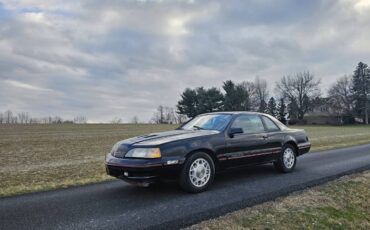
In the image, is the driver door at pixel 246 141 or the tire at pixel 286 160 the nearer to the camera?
the driver door at pixel 246 141

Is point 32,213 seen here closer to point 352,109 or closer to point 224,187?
point 224,187

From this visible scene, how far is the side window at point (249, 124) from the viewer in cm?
677

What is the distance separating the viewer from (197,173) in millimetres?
5754

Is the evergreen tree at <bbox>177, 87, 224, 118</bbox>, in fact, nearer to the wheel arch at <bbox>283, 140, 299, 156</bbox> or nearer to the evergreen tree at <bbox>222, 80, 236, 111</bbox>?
the evergreen tree at <bbox>222, 80, 236, 111</bbox>

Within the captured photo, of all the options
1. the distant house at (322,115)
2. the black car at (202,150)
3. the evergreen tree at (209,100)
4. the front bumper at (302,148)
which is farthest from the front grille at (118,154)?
the distant house at (322,115)

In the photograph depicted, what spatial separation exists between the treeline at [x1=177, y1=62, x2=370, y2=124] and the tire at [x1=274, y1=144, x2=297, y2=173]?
201ft

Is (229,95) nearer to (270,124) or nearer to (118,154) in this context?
(270,124)

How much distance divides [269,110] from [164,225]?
93.2 m

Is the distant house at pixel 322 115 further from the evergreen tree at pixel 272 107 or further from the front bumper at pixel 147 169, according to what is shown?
the front bumper at pixel 147 169

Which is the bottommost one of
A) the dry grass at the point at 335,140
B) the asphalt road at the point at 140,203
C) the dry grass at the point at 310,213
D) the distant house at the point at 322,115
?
the dry grass at the point at 310,213

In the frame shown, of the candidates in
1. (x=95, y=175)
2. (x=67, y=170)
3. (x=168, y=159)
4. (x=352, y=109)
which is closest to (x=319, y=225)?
(x=168, y=159)

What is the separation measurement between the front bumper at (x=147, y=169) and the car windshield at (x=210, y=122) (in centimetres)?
136

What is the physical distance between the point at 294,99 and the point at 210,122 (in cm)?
8515

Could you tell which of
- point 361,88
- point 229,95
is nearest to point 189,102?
point 229,95
